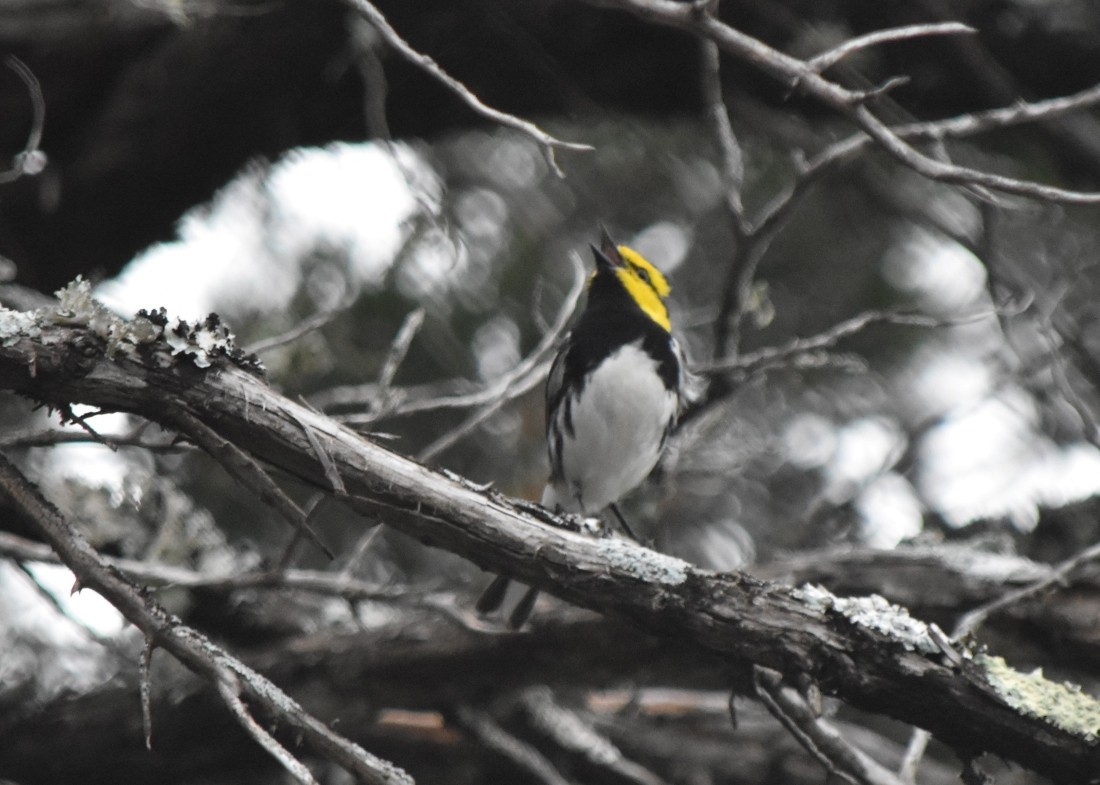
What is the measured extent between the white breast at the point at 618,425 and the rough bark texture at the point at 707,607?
5.10 feet

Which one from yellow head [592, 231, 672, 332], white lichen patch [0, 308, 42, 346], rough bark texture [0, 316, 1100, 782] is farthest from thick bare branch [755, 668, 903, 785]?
yellow head [592, 231, 672, 332]

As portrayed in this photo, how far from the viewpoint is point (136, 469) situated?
349 cm

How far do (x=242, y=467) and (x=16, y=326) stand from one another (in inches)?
15.3

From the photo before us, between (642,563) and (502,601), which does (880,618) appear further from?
(502,601)

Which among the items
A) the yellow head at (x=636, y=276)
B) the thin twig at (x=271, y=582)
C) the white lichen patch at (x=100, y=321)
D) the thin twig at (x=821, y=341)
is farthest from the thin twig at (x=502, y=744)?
the white lichen patch at (x=100, y=321)

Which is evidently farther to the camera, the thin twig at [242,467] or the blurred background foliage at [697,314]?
the blurred background foliage at [697,314]

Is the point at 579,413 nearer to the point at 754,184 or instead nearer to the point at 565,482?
the point at 565,482

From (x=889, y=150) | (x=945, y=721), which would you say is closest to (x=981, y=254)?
(x=889, y=150)

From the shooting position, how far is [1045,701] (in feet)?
7.13

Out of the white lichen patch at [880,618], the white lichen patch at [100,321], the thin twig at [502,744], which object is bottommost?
the thin twig at [502,744]

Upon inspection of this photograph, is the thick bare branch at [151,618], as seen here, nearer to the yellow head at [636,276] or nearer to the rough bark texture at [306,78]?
the rough bark texture at [306,78]

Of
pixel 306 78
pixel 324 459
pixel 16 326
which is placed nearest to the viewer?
pixel 16 326

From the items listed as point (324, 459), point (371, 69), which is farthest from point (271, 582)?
point (371, 69)

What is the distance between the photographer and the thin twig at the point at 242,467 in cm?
178
